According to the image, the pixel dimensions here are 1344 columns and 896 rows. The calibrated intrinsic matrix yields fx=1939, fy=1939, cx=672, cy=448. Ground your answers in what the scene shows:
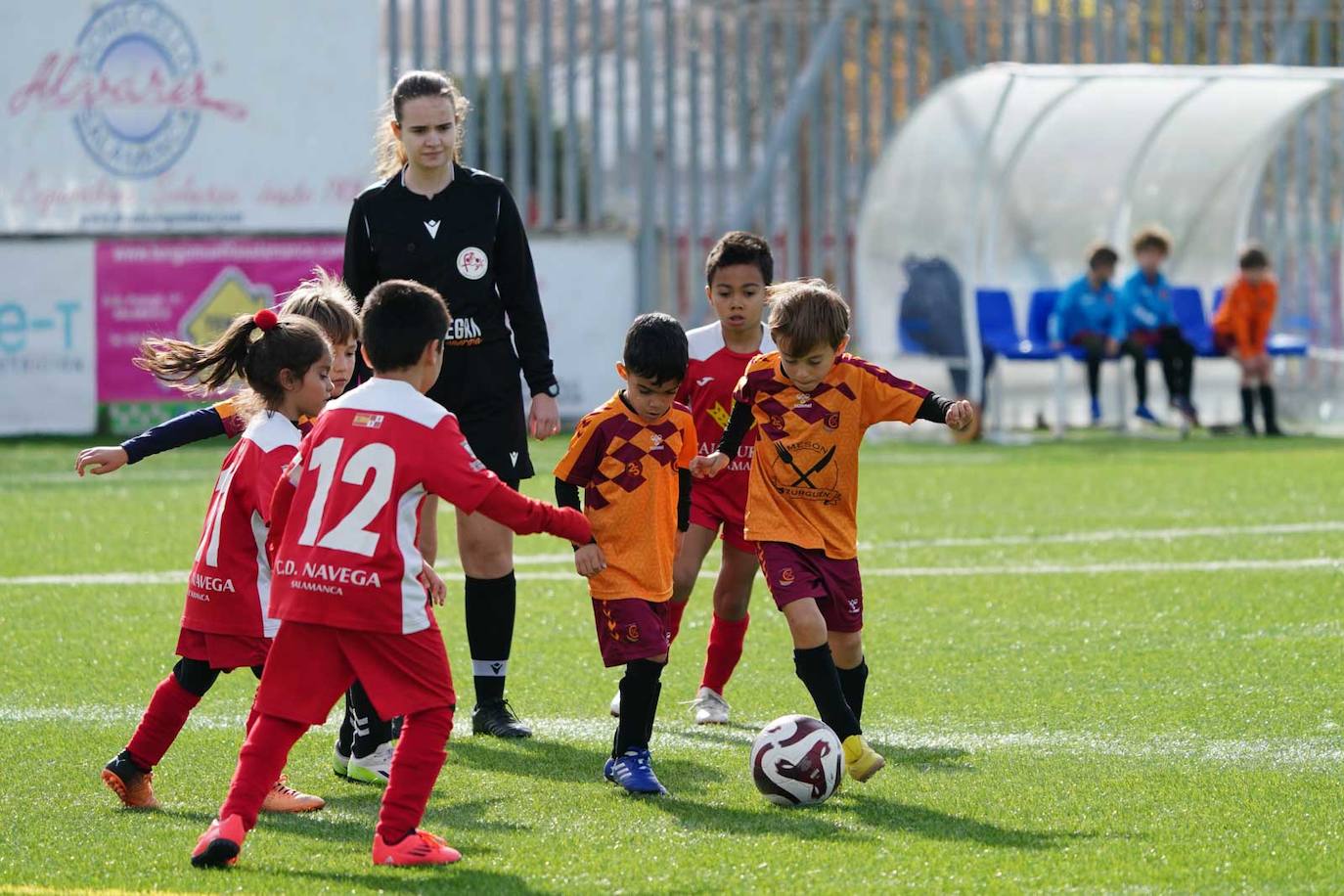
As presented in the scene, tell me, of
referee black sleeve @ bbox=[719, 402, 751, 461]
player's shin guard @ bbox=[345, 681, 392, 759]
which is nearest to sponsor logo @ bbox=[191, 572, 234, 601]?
player's shin guard @ bbox=[345, 681, 392, 759]

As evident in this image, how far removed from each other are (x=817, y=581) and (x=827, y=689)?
31 cm

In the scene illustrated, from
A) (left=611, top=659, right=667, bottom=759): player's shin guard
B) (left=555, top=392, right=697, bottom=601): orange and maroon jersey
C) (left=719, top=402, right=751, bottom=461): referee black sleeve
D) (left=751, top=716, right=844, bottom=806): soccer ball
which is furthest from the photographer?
(left=719, top=402, right=751, bottom=461): referee black sleeve

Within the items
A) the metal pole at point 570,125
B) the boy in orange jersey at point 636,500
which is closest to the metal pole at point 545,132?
the metal pole at point 570,125

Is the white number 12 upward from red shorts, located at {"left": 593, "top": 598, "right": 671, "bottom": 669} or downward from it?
upward

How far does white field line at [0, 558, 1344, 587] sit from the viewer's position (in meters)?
8.84

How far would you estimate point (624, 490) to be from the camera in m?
5.27

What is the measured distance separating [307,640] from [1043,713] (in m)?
2.53

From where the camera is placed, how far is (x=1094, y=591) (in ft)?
27.3

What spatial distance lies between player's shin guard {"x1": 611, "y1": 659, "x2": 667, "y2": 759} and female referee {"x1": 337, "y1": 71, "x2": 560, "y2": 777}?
821mm

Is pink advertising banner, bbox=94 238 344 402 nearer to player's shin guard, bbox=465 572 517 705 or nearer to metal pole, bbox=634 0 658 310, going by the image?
metal pole, bbox=634 0 658 310

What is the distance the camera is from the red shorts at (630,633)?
5.19 metres

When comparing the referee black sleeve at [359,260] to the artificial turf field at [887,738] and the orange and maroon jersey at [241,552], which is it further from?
the artificial turf field at [887,738]

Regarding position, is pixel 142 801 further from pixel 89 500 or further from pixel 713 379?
pixel 89 500

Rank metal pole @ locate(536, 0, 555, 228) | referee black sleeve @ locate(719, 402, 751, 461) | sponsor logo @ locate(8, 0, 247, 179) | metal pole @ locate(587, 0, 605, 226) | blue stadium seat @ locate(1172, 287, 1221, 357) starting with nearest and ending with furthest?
1. referee black sleeve @ locate(719, 402, 751, 461)
2. sponsor logo @ locate(8, 0, 247, 179)
3. blue stadium seat @ locate(1172, 287, 1221, 357)
4. metal pole @ locate(536, 0, 555, 228)
5. metal pole @ locate(587, 0, 605, 226)
